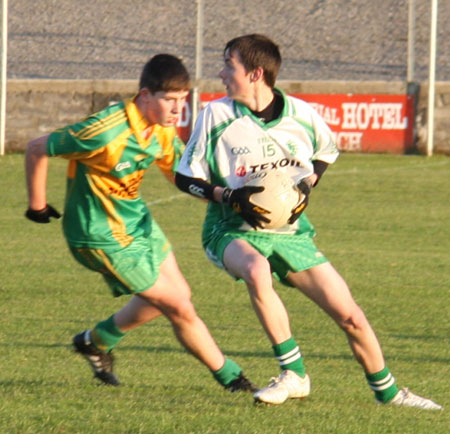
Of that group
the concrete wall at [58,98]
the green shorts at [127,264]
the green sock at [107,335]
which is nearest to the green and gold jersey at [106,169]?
the green shorts at [127,264]

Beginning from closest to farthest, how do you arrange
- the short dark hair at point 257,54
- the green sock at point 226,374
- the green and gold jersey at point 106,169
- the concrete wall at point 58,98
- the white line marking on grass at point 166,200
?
the green and gold jersey at point 106,169 → the short dark hair at point 257,54 → the green sock at point 226,374 → the white line marking on grass at point 166,200 → the concrete wall at point 58,98

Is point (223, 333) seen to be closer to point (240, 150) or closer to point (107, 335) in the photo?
point (107, 335)

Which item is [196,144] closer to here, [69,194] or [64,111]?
[69,194]

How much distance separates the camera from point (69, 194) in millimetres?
5527

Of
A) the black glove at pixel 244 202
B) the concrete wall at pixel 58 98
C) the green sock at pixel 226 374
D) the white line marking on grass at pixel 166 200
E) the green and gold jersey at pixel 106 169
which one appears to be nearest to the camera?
the green and gold jersey at pixel 106 169

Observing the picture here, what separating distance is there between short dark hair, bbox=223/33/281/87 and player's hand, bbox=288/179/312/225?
48cm

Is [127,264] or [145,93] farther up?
[145,93]

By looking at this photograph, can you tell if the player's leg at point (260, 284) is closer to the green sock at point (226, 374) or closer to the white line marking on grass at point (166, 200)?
the green sock at point (226, 374)

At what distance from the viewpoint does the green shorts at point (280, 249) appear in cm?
551

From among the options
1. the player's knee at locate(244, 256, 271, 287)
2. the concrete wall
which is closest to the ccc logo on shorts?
the player's knee at locate(244, 256, 271, 287)

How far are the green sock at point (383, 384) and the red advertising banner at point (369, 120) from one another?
52.8 ft

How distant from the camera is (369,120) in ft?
70.6

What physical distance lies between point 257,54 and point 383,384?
1593 mm

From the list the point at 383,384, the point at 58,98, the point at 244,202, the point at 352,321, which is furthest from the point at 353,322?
the point at 58,98
